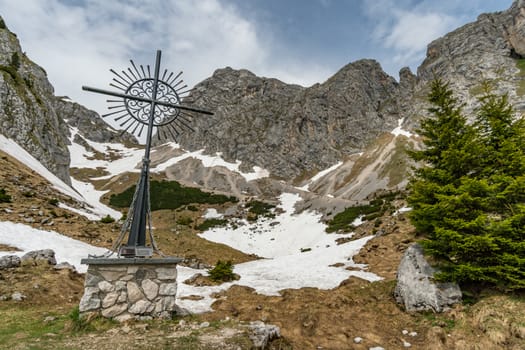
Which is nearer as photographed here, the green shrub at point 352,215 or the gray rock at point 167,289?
the gray rock at point 167,289

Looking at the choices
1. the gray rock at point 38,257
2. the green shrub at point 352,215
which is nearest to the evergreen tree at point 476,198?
the gray rock at point 38,257

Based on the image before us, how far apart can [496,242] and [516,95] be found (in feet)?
262

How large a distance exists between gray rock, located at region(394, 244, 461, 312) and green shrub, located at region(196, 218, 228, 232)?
126 feet

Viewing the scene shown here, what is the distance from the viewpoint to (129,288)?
23.6 feet

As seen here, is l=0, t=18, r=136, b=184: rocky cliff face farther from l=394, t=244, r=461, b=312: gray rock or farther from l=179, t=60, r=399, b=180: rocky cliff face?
l=179, t=60, r=399, b=180: rocky cliff face

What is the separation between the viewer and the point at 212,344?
586 cm

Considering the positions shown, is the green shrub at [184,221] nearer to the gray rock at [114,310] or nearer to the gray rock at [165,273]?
the gray rock at [165,273]

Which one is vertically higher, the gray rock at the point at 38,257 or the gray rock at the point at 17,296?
the gray rock at the point at 38,257

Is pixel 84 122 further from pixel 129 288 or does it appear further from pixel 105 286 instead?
pixel 129 288

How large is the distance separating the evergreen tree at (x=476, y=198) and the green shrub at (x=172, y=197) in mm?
56246

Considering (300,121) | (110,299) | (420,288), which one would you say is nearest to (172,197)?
(300,121)

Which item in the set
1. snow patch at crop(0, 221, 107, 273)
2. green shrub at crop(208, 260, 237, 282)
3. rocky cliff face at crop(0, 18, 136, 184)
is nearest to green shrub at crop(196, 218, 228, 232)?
rocky cliff face at crop(0, 18, 136, 184)

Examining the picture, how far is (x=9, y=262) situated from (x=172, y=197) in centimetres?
5668

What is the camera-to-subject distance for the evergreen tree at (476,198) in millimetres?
8789
